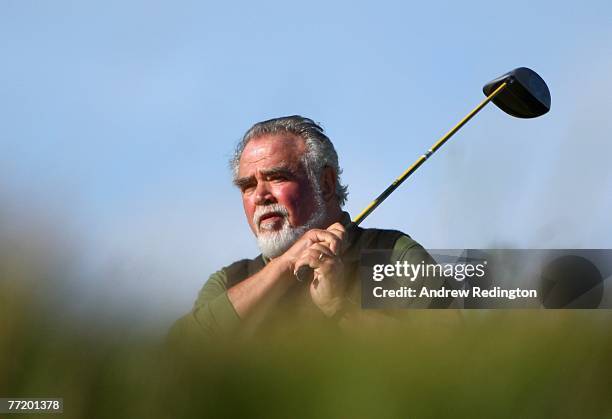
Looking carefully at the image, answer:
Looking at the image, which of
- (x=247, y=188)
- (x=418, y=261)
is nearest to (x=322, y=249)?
(x=418, y=261)

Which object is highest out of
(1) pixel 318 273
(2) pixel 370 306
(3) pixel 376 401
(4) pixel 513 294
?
(1) pixel 318 273

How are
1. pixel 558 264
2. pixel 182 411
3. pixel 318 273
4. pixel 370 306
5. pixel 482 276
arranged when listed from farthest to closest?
pixel 318 273, pixel 370 306, pixel 482 276, pixel 558 264, pixel 182 411

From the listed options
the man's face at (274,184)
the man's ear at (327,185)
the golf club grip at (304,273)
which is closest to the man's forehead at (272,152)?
the man's face at (274,184)

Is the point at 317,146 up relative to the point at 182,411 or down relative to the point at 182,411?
up

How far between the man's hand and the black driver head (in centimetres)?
83

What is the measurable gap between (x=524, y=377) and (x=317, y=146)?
234 cm

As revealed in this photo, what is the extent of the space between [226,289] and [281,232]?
1.20 ft

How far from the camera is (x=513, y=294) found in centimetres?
117

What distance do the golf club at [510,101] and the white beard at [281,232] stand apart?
1.32 ft

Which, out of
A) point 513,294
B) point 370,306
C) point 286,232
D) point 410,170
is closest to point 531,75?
point 410,170

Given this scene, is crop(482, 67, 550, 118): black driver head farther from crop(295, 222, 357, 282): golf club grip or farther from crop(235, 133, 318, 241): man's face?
crop(295, 222, 357, 282): golf club grip

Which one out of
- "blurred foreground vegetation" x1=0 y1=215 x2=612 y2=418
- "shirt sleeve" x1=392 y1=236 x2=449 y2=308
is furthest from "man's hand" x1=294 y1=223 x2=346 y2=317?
"blurred foreground vegetation" x1=0 y1=215 x2=612 y2=418

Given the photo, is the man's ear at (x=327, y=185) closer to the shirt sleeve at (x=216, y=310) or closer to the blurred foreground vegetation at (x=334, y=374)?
the shirt sleeve at (x=216, y=310)

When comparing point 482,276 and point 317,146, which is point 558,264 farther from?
point 317,146
